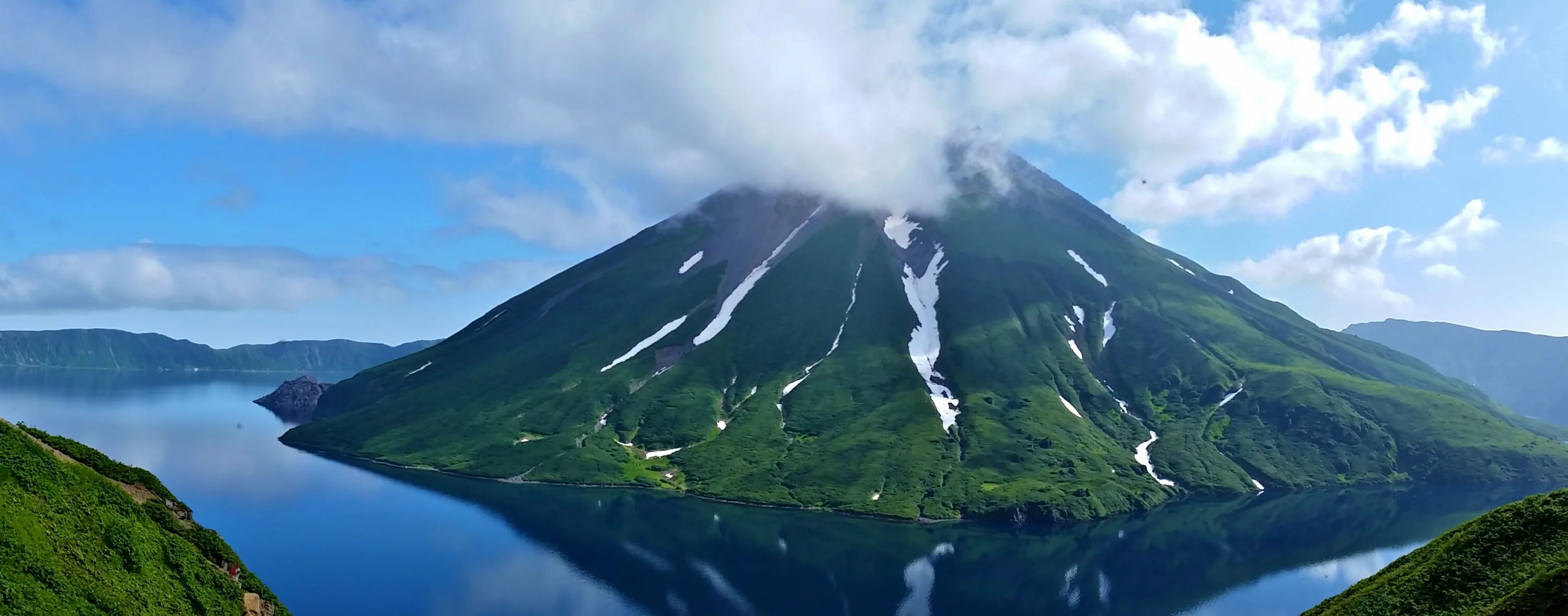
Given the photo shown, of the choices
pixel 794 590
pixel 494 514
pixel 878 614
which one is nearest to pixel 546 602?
pixel 794 590

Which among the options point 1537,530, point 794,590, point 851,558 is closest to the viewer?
point 1537,530

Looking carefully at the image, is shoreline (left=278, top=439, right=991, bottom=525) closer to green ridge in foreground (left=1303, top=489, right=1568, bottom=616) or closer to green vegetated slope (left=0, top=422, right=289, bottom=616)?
green ridge in foreground (left=1303, top=489, right=1568, bottom=616)

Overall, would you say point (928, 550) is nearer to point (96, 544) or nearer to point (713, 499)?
point (713, 499)

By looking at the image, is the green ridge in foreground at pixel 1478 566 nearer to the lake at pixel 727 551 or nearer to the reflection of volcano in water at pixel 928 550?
the reflection of volcano in water at pixel 928 550

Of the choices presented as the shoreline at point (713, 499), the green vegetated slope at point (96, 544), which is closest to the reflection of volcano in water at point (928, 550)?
the shoreline at point (713, 499)

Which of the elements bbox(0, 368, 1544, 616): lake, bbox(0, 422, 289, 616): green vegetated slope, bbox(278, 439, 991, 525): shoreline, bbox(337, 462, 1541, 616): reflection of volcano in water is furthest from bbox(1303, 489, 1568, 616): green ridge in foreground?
bbox(278, 439, 991, 525): shoreline

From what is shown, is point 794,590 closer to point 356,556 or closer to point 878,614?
point 878,614
